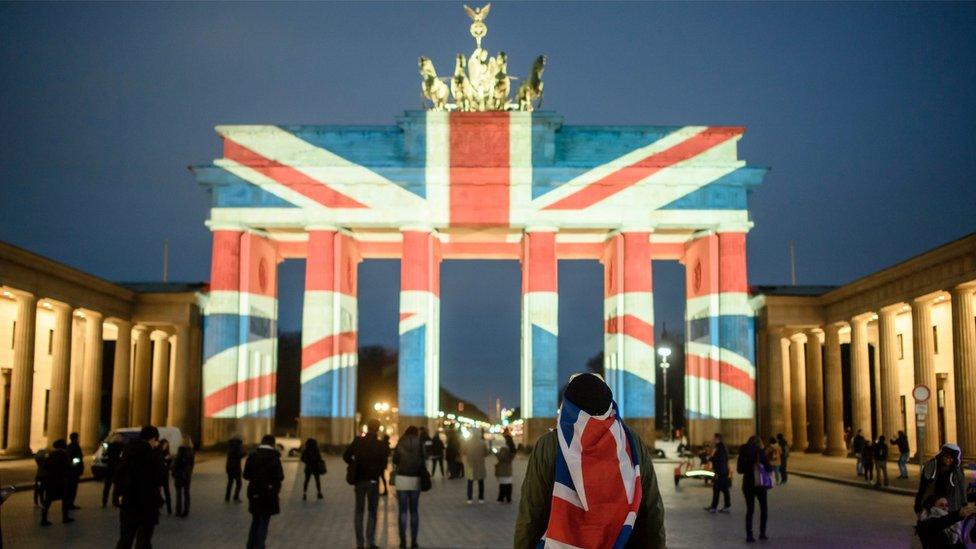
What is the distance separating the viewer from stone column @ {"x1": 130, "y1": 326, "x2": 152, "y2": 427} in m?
55.8

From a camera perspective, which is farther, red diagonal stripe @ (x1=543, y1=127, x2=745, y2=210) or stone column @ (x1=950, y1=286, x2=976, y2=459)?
red diagonal stripe @ (x1=543, y1=127, x2=745, y2=210)

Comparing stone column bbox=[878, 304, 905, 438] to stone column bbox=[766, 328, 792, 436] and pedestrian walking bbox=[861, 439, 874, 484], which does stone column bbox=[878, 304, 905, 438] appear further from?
pedestrian walking bbox=[861, 439, 874, 484]

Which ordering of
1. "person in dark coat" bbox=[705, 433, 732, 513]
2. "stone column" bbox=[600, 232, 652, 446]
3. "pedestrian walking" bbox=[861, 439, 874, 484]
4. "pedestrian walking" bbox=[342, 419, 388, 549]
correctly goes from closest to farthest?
1. "pedestrian walking" bbox=[342, 419, 388, 549]
2. "person in dark coat" bbox=[705, 433, 732, 513]
3. "pedestrian walking" bbox=[861, 439, 874, 484]
4. "stone column" bbox=[600, 232, 652, 446]

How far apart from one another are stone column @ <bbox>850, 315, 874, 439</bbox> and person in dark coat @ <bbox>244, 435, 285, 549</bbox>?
39.7 meters

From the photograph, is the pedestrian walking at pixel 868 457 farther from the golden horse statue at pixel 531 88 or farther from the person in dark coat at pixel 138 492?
the golden horse statue at pixel 531 88

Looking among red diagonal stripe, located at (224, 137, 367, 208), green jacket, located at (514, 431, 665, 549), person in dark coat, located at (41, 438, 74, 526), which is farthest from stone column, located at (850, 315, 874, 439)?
green jacket, located at (514, 431, 665, 549)

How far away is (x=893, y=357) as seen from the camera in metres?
44.7

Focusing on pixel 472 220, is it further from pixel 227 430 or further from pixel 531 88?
pixel 227 430

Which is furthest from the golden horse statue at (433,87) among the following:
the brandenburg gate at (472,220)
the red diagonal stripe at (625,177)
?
the red diagonal stripe at (625,177)

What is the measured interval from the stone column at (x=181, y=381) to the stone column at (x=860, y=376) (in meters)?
32.1

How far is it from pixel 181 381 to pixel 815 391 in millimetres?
32342

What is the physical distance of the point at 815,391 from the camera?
182 feet

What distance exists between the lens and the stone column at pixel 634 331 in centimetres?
5156

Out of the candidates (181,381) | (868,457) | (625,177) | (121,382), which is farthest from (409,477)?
(181,381)
